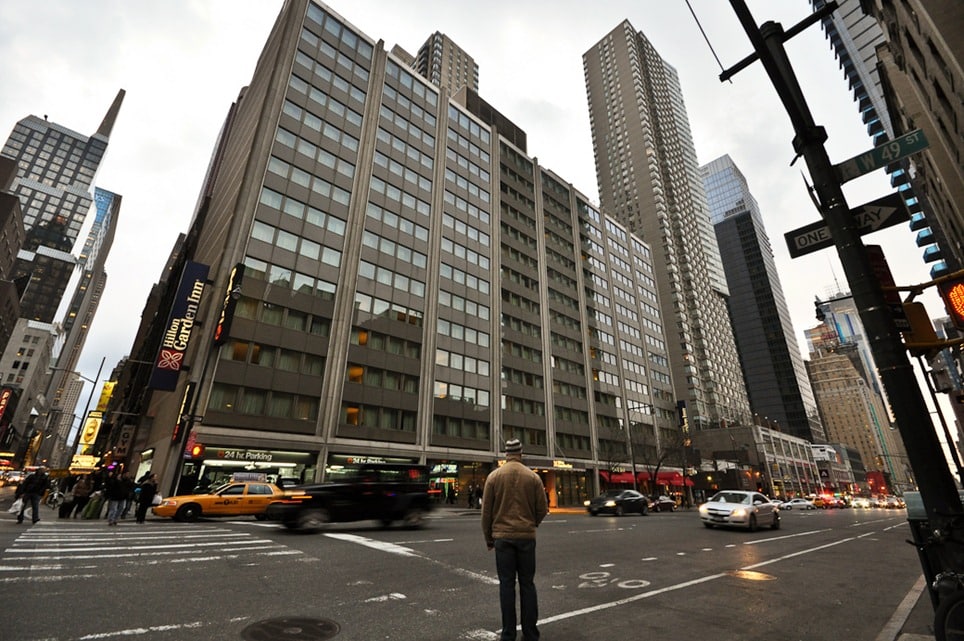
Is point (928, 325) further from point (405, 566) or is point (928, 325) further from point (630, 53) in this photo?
point (630, 53)

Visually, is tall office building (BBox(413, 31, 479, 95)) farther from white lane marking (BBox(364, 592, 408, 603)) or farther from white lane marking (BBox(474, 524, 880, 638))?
white lane marking (BBox(364, 592, 408, 603))

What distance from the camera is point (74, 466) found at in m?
52.7

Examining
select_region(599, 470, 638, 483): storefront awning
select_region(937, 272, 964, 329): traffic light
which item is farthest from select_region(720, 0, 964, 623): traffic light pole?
select_region(599, 470, 638, 483): storefront awning

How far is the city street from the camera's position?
4734 mm

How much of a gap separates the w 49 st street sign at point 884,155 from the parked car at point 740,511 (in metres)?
16.0

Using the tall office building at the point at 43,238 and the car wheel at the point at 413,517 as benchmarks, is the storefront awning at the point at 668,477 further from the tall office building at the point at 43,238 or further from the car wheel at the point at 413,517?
the tall office building at the point at 43,238

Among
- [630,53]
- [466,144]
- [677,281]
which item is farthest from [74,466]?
[630,53]

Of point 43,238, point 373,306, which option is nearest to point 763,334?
point 373,306

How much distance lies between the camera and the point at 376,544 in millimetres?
11195

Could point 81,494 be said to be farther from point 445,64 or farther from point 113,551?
point 445,64

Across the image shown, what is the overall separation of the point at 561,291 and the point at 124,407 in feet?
192

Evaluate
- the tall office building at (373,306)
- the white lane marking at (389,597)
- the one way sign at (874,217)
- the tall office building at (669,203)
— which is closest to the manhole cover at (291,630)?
the white lane marking at (389,597)

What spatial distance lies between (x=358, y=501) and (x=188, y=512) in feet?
26.4

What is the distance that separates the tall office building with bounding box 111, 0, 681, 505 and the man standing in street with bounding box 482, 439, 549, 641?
87.7 ft
